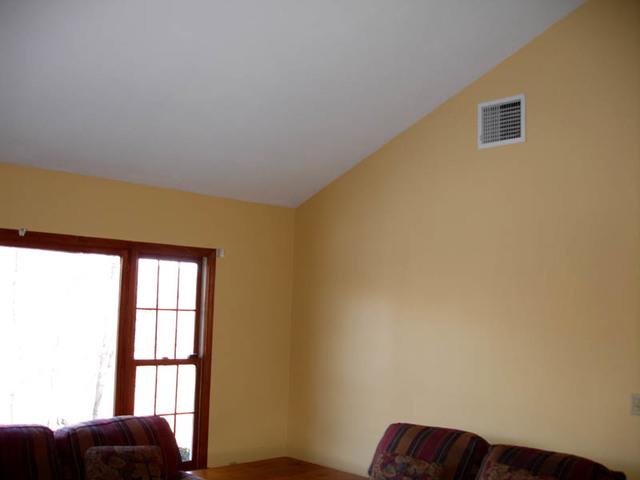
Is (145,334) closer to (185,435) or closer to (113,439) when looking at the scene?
(185,435)

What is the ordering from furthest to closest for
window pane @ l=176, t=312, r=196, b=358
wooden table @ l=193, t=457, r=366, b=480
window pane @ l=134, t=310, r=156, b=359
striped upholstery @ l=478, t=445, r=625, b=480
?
window pane @ l=176, t=312, r=196, b=358 < window pane @ l=134, t=310, r=156, b=359 < wooden table @ l=193, t=457, r=366, b=480 < striped upholstery @ l=478, t=445, r=625, b=480

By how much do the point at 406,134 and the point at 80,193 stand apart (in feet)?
7.17

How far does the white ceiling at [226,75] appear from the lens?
329 cm

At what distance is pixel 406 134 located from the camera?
4703mm

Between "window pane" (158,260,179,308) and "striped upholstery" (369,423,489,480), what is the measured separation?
70.3 inches

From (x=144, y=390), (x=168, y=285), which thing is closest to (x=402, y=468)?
(x=144, y=390)

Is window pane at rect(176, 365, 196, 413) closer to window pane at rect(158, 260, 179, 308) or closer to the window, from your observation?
the window

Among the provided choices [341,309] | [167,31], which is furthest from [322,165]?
[167,31]

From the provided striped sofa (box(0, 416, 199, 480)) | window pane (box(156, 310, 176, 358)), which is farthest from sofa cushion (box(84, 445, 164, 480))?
window pane (box(156, 310, 176, 358))

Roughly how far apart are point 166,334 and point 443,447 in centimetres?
207

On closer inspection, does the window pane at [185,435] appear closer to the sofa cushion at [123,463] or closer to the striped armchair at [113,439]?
the striped armchair at [113,439]

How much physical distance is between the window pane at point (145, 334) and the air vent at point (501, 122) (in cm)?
246

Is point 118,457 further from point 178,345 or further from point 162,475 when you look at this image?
→ point 178,345

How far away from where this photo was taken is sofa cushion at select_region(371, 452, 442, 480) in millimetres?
3598
